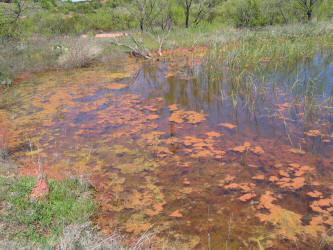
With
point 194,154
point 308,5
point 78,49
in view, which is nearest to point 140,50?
point 78,49

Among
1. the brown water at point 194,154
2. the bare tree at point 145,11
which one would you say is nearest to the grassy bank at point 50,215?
the brown water at point 194,154

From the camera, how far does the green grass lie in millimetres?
2703

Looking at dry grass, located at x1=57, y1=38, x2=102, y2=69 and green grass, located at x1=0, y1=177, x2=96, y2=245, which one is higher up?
dry grass, located at x1=57, y1=38, x2=102, y2=69

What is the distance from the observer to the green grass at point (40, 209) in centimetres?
270

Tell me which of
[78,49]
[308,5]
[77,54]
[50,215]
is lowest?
[50,215]

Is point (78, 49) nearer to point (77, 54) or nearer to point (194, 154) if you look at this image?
point (77, 54)

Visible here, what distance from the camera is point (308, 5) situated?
16.2m

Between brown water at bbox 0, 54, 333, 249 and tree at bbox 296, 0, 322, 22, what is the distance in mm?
9765

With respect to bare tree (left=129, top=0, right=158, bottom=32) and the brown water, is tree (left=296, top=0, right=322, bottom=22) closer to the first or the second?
bare tree (left=129, top=0, right=158, bottom=32)

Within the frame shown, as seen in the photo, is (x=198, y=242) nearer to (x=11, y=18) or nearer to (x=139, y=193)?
(x=139, y=193)

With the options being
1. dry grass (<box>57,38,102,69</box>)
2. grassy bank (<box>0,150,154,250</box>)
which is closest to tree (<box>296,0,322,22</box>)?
dry grass (<box>57,38,102,69</box>)

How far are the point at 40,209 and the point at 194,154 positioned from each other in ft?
7.27

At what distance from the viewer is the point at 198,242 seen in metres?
2.80

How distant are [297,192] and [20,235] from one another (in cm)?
291
